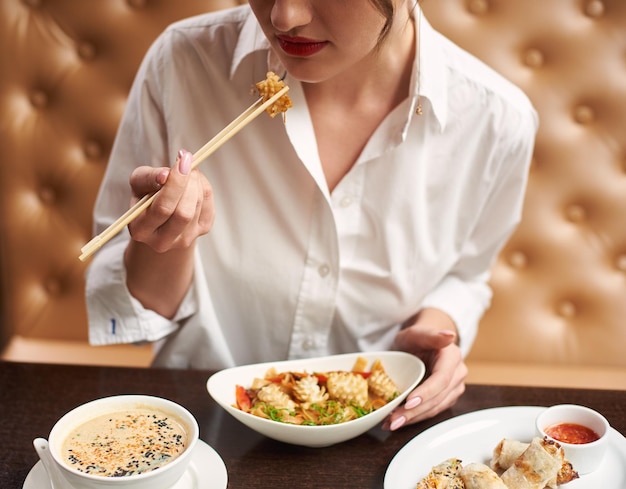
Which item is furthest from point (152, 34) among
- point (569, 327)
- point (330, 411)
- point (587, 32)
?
point (569, 327)

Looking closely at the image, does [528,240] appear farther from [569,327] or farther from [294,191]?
[294,191]

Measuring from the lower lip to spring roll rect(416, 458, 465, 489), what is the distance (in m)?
0.70

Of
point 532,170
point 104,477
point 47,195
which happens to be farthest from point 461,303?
point 47,195

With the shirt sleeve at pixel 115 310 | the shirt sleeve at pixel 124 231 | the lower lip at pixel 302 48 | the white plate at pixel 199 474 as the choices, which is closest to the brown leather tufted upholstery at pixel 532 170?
the shirt sleeve at pixel 124 231

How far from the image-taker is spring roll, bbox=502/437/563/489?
1102 mm

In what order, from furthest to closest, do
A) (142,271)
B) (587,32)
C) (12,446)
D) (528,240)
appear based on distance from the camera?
(528,240) < (587,32) < (142,271) < (12,446)

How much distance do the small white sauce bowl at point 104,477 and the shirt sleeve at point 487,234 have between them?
76 cm

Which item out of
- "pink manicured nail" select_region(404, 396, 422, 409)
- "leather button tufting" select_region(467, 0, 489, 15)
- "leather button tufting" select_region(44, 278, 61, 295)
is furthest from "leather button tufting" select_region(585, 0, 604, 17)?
"leather button tufting" select_region(44, 278, 61, 295)

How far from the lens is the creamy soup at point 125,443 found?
1009mm

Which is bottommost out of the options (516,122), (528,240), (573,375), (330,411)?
(573,375)

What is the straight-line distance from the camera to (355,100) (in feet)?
5.16

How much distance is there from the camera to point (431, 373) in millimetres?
1387

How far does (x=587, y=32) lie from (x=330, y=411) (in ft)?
4.76

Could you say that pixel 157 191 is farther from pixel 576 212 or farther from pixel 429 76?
pixel 576 212
